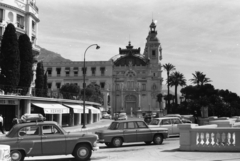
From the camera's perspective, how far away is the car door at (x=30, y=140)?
479 inches

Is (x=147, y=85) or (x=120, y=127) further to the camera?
(x=147, y=85)

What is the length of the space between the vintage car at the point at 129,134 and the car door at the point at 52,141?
5171 millimetres

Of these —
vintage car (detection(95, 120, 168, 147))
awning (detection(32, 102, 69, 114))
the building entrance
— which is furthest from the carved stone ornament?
the building entrance

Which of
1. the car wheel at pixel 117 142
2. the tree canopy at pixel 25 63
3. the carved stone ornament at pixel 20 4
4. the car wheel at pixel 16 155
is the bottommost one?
the car wheel at pixel 117 142

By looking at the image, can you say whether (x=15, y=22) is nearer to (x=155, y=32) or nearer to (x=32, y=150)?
(x=32, y=150)

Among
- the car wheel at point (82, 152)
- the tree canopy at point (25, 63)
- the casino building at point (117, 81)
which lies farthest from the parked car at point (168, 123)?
the casino building at point (117, 81)

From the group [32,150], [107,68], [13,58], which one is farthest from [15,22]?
[107,68]

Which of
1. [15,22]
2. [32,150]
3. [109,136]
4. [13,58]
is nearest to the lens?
[32,150]

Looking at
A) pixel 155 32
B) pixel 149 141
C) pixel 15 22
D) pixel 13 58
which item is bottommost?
pixel 149 141

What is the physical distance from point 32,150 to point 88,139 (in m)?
2.22

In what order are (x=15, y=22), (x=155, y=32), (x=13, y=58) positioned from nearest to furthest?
(x=13, y=58)
(x=15, y=22)
(x=155, y=32)

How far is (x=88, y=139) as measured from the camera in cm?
1295

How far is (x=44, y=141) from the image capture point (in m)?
12.4

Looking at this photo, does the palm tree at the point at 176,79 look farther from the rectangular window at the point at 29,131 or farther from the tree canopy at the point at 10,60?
the rectangular window at the point at 29,131
